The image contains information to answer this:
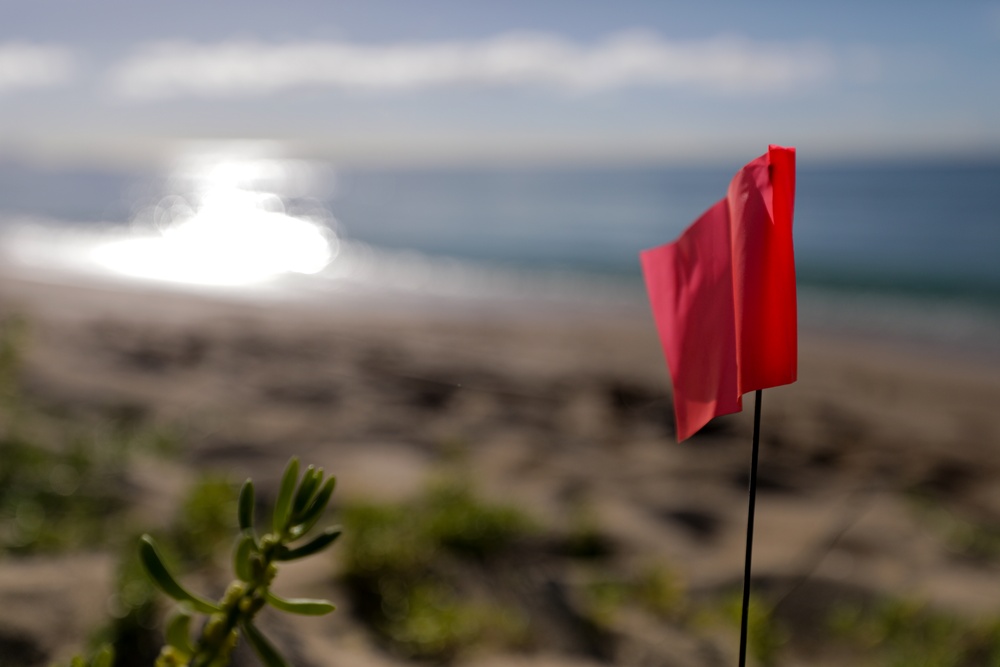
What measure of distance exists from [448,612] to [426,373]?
11.6ft

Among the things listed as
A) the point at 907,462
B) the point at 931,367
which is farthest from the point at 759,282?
the point at 931,367

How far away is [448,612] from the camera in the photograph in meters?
1.85

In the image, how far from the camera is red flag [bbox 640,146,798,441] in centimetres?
70

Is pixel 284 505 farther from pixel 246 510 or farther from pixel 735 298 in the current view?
pixel 735 298

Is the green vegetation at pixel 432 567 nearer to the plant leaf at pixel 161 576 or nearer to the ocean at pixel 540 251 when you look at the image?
the plant leaf at pixel 161 576

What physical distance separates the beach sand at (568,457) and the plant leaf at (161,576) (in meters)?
0.90

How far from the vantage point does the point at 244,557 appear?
2.49 ft

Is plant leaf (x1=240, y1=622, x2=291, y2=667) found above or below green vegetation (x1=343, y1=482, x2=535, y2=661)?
above

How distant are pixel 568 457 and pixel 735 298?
118 inches

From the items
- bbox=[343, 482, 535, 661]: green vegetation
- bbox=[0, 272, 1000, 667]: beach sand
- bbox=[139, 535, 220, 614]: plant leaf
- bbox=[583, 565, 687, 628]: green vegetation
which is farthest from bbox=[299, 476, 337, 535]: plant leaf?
bbox=[583, 565, 687, 628]: green vegetation

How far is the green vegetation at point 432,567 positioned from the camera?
5.93 feet

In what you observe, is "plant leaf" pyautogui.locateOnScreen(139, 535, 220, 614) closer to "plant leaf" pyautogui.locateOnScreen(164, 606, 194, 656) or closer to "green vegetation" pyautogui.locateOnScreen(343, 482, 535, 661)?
"plant leaf" pyautogui.locateOnScreen(164, 606, 194, 656)

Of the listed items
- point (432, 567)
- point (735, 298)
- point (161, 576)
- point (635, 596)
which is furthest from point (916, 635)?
point (161, 576)

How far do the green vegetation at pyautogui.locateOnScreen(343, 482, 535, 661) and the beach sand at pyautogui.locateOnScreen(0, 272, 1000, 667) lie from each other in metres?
0.07
